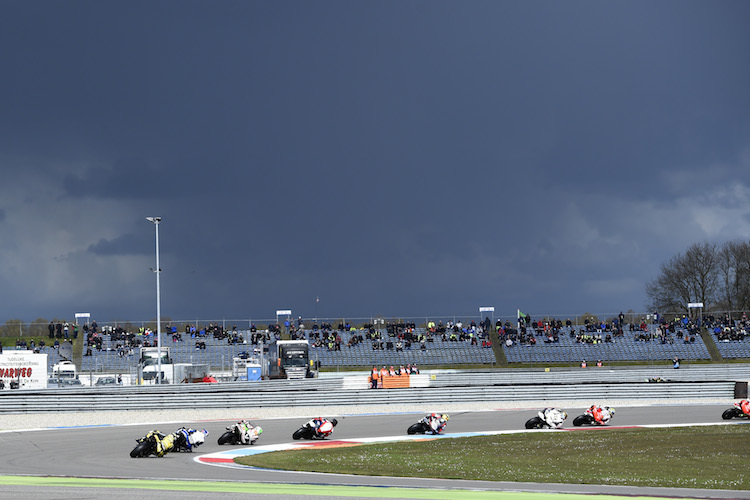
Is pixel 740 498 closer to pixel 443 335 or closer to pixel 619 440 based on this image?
pixel 619 440

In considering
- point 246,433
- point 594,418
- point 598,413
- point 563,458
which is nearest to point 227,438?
point 246,433

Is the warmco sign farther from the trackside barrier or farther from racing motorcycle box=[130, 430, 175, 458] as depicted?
racing motorcycle box=[130, 430, 175, 458]

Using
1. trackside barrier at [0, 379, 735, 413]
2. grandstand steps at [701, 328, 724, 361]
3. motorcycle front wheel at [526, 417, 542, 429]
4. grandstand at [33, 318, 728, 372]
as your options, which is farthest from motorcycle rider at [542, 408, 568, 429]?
grandstand steps at [701, 328, 724, 361]

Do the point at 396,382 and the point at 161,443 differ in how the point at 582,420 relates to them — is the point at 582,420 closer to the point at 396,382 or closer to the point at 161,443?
A: the point at 161,443

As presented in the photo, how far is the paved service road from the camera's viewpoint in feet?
40.3

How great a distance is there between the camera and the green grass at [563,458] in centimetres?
1334

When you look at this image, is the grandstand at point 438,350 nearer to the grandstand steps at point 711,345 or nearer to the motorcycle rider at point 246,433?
the grandstand steps at point 711,345

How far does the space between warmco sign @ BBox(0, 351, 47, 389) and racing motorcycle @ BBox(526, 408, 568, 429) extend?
28.5 m

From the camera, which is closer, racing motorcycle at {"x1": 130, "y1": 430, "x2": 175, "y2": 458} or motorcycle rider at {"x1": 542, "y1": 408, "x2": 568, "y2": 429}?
racing motorcycle at {"x1": 130, "y1": 430, "x2": 175, "y2": 458}

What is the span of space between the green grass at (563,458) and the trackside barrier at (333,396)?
41.3ft

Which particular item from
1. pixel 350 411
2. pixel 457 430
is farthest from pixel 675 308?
pixel 457 430

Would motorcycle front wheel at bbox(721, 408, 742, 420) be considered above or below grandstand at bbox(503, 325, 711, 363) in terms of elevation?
below

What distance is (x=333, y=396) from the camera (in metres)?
33.7

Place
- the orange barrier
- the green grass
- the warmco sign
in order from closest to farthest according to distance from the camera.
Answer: the green grass → the warmco sign → the orange barrier
